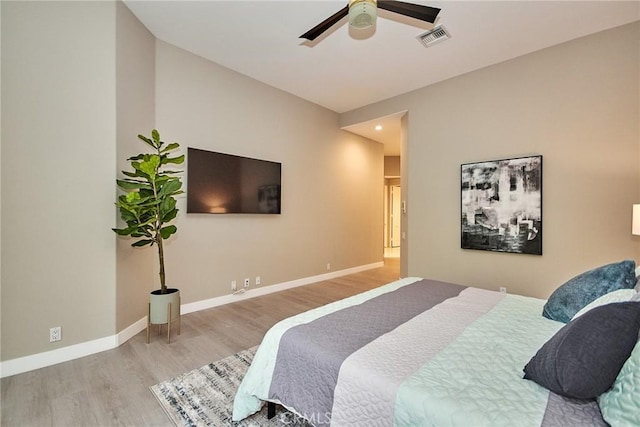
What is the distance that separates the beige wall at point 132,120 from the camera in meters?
2.66

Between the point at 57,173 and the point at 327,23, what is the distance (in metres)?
2.47

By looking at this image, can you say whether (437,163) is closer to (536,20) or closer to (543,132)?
(543,132)

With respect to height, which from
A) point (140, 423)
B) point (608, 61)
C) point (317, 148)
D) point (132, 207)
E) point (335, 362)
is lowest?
point (140, 423)

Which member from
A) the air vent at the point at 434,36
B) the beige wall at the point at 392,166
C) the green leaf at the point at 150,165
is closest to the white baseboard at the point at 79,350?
the green leaf at the point at 150,165

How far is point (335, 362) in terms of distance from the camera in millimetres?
1295

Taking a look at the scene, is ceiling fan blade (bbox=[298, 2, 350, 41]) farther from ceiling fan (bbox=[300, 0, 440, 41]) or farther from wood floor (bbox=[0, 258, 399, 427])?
wood floor (bbox=[0, 258, 399, 427])

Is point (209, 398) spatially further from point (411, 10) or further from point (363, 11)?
point (411, 10)

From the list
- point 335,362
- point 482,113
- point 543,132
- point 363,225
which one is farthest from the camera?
point 363,225

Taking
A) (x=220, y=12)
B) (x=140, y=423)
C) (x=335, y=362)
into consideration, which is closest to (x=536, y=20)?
(x=220, y=12)

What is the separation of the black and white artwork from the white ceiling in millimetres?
1335

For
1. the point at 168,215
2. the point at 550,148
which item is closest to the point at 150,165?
the point at 168,215

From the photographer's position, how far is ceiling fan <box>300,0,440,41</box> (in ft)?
6.05

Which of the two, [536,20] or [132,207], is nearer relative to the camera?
[132,207]

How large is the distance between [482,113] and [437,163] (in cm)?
83
